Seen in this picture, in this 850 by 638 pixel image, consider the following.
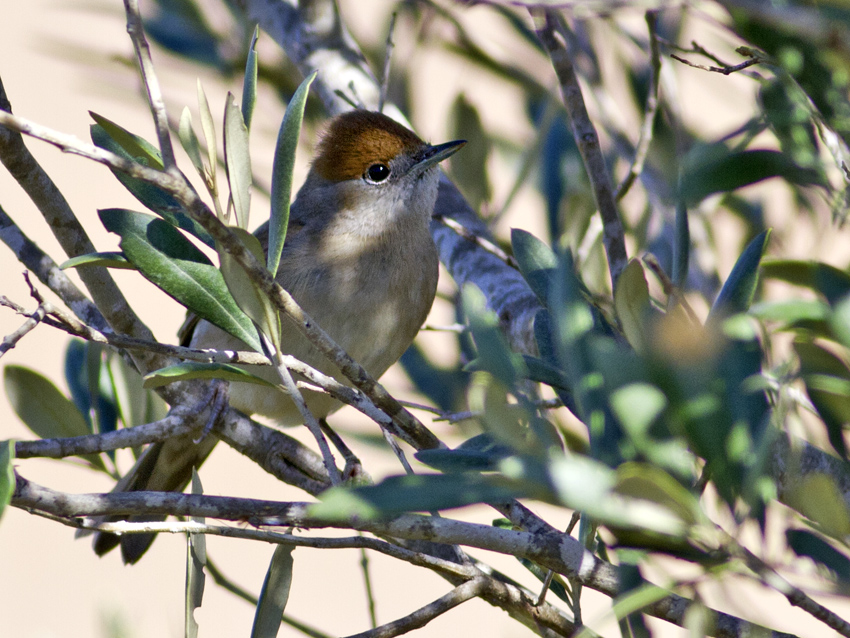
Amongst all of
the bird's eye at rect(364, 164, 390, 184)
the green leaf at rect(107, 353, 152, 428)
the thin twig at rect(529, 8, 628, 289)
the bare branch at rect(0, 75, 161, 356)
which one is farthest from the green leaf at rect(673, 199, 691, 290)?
the bird's eye at rect(364, 164, 390, 184)

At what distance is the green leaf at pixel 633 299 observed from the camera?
1314 mm

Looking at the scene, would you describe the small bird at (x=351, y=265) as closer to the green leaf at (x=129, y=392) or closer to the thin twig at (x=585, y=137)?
the green leaf at (x=129, y=392)

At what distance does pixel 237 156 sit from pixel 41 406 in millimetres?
1514

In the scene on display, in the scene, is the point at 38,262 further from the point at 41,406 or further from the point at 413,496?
the point at 413,496

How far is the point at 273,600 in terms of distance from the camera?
6.18 ft

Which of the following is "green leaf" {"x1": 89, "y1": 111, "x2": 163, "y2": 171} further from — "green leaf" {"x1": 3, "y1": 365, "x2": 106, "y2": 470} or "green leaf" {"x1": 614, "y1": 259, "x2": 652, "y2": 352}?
"green leaf" {"x1": 3, "y1": 365, "x2": 106, "y2": 470}

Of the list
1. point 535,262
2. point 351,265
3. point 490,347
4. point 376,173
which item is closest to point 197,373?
point 490,347

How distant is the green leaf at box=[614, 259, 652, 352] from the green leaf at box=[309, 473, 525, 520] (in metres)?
0.46

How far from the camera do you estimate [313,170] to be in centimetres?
414

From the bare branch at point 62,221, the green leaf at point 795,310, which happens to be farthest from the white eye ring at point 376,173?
the green leaf at point 795,310

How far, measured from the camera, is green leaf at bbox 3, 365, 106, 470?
254cm

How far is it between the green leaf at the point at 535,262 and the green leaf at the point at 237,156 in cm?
66

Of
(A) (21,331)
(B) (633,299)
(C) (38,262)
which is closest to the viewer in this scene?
(B) (633,299)

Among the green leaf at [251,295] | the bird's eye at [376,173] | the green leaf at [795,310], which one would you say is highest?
the green leaf at [251,295]
